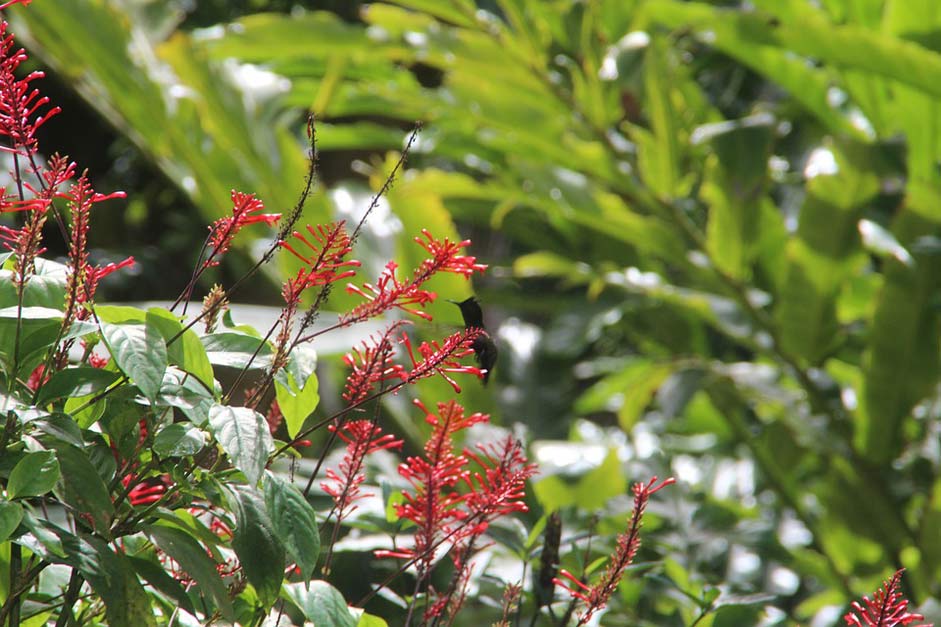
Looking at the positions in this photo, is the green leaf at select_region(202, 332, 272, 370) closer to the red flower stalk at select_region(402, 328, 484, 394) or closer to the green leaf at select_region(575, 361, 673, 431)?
the red flower stalk at select_region(402, 328, 484, 394)

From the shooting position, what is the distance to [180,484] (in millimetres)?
343

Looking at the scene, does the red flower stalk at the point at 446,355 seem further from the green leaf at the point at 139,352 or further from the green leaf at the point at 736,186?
the green leaf at the point at 736,186

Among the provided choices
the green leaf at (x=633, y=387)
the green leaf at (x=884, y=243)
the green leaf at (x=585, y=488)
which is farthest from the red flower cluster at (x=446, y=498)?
the green leaf at (x=633, y=387)

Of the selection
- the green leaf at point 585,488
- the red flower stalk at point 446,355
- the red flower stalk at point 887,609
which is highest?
the red flower stalk at point 446,355

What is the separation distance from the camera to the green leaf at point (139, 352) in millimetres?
307

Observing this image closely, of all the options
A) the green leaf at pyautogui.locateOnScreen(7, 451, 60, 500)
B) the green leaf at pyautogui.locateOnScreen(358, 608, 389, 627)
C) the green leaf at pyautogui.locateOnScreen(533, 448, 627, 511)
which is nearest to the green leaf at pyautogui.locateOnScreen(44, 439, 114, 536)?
the green leaf at pyautogui.locateOnScreen(7, 451, 60, 500)

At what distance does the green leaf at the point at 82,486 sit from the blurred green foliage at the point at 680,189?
63cm

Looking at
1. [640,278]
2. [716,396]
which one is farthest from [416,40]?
[716,396]

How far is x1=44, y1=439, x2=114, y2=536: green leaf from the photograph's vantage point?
321 mm

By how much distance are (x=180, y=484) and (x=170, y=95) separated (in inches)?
44.9

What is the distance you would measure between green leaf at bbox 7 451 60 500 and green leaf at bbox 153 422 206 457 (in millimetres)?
34

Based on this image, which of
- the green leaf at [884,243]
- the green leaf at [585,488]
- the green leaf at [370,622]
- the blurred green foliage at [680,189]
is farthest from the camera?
the blurred green foliage at [680,189]

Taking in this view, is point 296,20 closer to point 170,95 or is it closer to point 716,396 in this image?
point 170,95

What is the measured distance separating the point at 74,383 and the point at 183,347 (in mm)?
39
